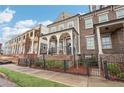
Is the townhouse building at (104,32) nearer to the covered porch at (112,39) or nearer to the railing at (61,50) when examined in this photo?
the covered porch at (112,39)

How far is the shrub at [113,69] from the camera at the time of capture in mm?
5512

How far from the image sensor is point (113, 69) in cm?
561

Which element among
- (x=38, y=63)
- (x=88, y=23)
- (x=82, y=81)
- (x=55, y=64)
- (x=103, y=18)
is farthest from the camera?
(x=88, y=23)

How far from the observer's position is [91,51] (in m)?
11.2

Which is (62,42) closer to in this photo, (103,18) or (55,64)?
(103,18)

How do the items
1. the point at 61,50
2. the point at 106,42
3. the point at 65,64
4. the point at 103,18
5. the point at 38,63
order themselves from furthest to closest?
1. the point at 61,50
2. the point at 103,18
3. the point at 106,42
4. the point at 38,63
5. the point at 65,64

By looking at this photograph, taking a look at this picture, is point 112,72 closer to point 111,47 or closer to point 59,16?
point 111,47

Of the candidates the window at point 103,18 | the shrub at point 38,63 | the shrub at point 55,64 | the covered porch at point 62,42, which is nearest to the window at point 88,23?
the window at point 103,18

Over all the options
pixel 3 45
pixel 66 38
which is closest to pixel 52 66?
pixel 66 38

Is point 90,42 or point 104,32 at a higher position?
point 104,32

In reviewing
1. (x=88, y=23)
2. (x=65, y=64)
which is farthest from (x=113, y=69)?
(x=88, y=23)

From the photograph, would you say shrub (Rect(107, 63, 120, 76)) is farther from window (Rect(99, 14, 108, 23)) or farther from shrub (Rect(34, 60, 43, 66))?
window (Rect(99, 14, 108, 23))

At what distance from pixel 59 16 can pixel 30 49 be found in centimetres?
756
